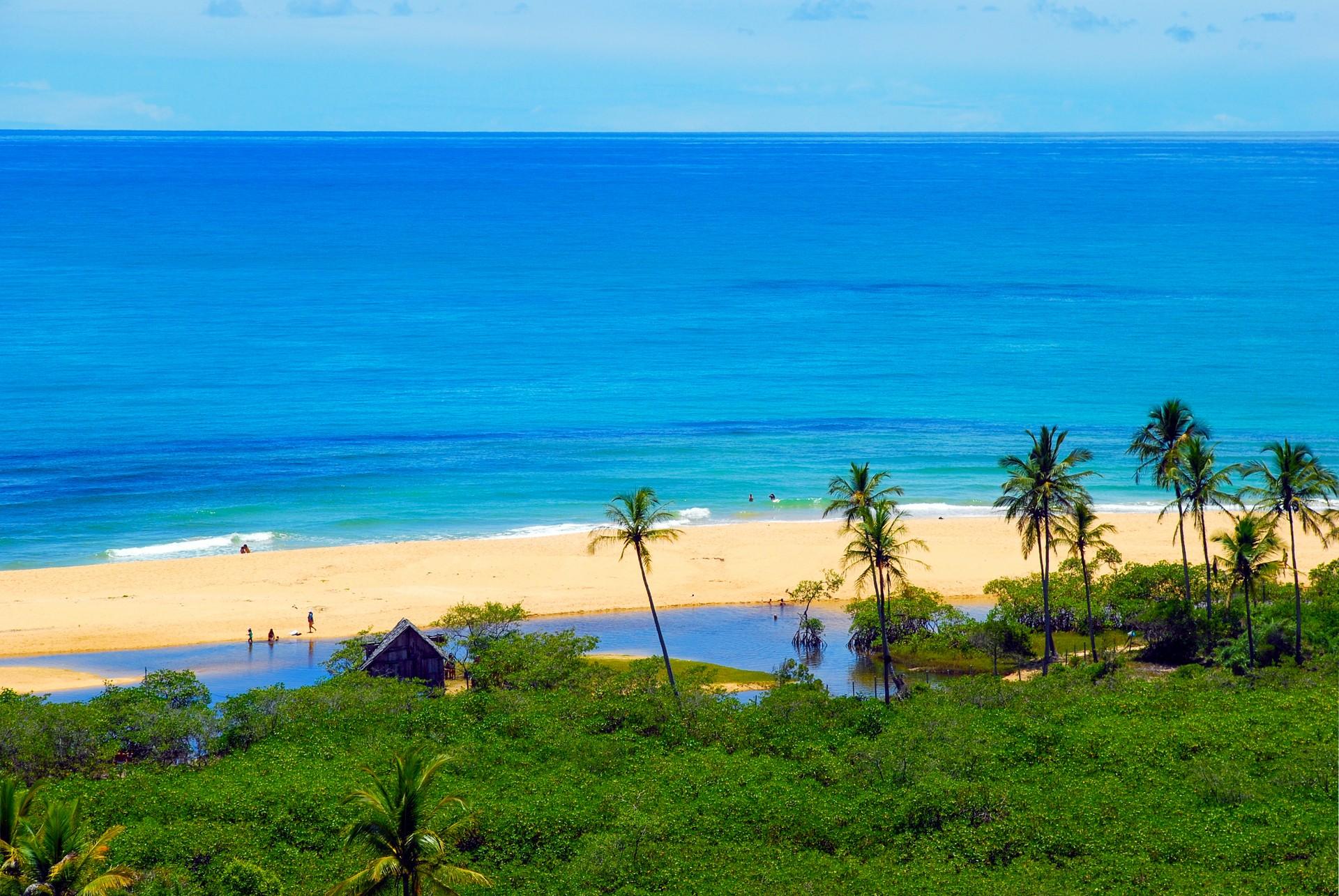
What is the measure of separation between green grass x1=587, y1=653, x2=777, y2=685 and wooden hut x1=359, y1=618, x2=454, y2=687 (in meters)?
6.11

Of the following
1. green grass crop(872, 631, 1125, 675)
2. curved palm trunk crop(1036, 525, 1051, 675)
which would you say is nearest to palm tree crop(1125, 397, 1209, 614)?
green grass crop(872, 631, 1125, 675)

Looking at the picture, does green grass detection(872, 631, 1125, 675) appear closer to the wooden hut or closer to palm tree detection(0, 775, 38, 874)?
the wooden hut

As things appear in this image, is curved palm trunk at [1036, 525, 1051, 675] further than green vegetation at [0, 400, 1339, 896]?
Yes

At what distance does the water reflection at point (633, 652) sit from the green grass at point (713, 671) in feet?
3.30

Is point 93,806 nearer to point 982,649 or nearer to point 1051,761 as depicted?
point 1051,761

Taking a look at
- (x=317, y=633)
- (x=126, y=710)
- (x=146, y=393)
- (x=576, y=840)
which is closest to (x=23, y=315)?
(x=146, y=393)

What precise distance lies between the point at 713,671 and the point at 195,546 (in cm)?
3547

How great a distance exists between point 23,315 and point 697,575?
306ft

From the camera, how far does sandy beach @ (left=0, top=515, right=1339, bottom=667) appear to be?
60.2 metres

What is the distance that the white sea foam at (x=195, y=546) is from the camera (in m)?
71.4

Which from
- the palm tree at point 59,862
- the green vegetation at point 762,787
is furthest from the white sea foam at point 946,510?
the palm tree at point 59,862

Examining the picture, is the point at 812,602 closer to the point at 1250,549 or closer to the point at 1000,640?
the point at 1000,640

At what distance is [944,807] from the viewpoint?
108ft

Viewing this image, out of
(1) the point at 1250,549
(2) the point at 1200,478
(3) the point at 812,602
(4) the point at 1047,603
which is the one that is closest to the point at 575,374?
(3) the point at 812,602
